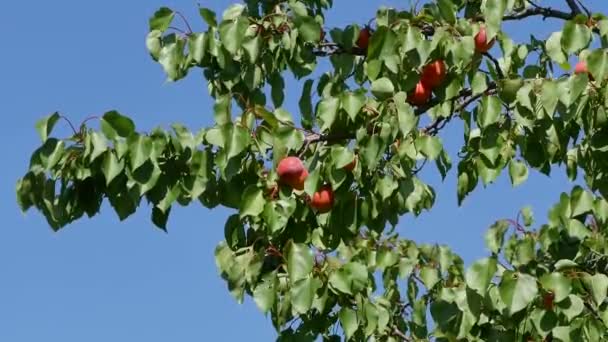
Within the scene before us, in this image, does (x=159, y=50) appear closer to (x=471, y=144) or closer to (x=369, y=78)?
(x=369, y=78)

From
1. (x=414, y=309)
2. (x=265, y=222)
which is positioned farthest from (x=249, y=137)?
(x=414, y=309)

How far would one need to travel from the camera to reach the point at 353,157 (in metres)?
4.17

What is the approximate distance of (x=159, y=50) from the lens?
4.67 m

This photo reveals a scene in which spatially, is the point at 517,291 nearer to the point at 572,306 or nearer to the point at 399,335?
the point at 572,306

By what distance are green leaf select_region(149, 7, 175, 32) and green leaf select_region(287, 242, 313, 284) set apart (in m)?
1.04

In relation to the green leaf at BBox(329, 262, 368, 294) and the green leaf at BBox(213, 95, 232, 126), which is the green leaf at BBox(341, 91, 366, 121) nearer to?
the green leaf at BBox(213, 95, 232, 126)

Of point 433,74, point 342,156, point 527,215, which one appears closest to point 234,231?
point 342,156

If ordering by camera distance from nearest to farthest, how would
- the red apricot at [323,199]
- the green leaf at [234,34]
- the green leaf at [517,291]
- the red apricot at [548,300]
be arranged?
the green leaf at [517,291]
the red apricot at [548,300]
the red apricot at [323,199]
the green leaf at [234,34]

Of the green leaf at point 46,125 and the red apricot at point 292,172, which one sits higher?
the green leaf at point 46,125

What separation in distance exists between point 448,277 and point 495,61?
1354mm

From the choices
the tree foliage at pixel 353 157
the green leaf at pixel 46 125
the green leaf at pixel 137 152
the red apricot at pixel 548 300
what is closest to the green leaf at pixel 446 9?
the tree foliage at pixel 353 157

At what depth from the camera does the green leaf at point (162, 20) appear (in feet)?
15.3

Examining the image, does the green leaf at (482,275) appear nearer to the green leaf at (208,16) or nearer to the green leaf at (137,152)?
the green leaf at (137,152)

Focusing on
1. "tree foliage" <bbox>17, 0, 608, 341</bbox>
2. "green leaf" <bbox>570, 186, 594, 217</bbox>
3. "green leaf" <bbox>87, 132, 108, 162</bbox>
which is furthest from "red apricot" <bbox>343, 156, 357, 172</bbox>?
"green leaf" <bbox>570, 186, 594, 217</bbox>
